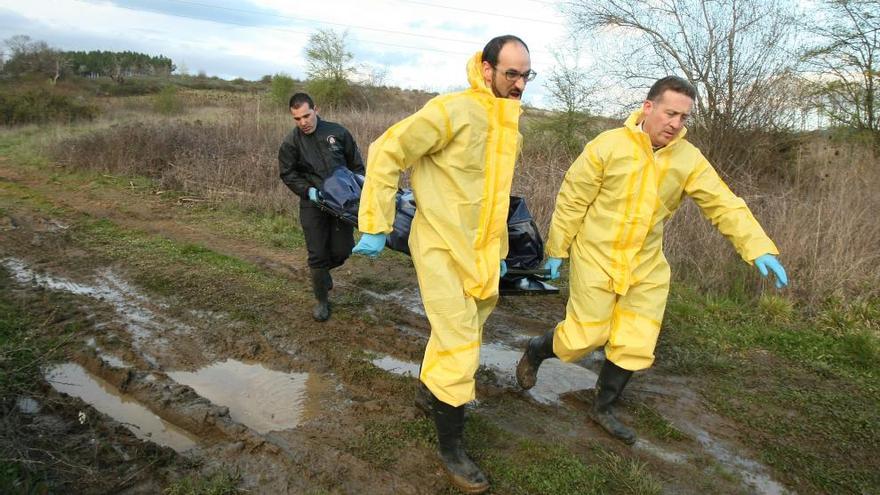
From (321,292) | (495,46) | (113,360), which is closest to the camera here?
(495,46)

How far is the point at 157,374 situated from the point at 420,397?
1.86m

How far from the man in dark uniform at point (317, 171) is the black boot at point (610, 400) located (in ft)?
8.12

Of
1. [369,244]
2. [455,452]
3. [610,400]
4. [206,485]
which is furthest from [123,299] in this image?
[610,400]

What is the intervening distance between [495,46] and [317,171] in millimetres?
2490

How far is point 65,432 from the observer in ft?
9.84

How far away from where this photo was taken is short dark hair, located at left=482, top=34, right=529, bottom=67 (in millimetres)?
2557

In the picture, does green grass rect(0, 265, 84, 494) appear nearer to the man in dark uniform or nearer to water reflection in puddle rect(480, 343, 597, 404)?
the man in dark uniform

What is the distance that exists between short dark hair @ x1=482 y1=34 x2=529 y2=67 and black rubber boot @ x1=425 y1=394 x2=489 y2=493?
171 cm

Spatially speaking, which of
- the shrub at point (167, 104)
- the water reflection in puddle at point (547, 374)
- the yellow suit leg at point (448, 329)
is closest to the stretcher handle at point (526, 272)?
the yellow suit leg at point (448, 329)

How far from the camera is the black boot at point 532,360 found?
354 cm

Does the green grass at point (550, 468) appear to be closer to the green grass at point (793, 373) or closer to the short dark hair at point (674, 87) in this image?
the green grass at point (793, 373)

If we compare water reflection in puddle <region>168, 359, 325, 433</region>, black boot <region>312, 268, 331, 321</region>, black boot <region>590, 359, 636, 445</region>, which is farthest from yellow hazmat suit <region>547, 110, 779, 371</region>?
black boot <region>312, 268, 331, 321</region>

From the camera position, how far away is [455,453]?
2.83 meters

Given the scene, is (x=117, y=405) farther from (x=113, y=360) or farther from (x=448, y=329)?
(x=448, y=329)
